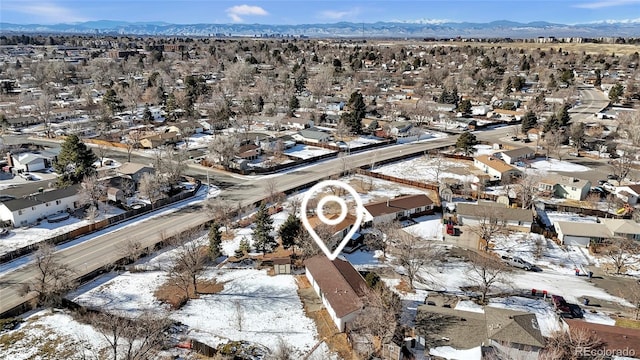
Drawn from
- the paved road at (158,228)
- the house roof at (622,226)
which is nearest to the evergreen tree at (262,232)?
the paved road at (158,228)

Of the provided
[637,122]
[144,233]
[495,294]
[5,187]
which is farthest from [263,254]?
[637,122]

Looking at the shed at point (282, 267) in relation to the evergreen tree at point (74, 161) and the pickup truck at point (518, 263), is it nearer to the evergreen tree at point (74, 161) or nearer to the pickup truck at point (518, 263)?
the pickup truck at point (518, 263)

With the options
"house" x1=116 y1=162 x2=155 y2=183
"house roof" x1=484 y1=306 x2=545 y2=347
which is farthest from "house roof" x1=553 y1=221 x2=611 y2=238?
"house" x1=116 y1=162 x2=155 y2=183

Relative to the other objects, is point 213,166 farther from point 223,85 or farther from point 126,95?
point 223,85

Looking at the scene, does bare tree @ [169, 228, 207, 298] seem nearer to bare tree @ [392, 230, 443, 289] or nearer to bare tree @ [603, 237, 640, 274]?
bare tree @ [392, 230, 443, 289]

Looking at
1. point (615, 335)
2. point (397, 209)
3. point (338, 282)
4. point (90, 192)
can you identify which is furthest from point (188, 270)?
point (615, 335)
